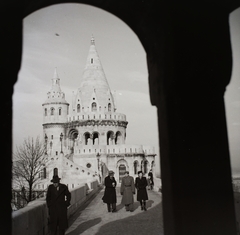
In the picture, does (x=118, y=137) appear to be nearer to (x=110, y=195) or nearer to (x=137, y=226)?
(x=110, y=195)

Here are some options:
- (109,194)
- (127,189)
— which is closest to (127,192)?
(127,189)

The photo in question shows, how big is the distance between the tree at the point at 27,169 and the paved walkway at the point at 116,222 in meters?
17.7

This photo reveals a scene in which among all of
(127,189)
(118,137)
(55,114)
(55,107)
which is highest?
(55,107)

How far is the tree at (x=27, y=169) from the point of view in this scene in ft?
89.3

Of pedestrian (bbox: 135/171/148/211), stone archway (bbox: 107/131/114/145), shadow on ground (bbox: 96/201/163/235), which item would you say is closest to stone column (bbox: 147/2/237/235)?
shadow on ground (bbox: 96/201/163/235)

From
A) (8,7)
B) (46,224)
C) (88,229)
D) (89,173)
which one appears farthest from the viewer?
(89,173)

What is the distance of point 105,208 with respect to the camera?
1061 cm

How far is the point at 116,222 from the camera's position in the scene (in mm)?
7973

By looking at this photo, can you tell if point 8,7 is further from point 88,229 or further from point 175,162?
point 88,229

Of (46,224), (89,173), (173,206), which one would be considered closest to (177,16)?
(173,206)

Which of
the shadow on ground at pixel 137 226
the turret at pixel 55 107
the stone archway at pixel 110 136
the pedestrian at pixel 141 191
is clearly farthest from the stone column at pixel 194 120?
the turret at pixel 55 107

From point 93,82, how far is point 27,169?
1535 cm

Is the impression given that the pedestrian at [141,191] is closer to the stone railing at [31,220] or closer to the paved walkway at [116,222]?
the paved walkway at [116,222]

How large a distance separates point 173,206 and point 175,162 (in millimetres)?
456
